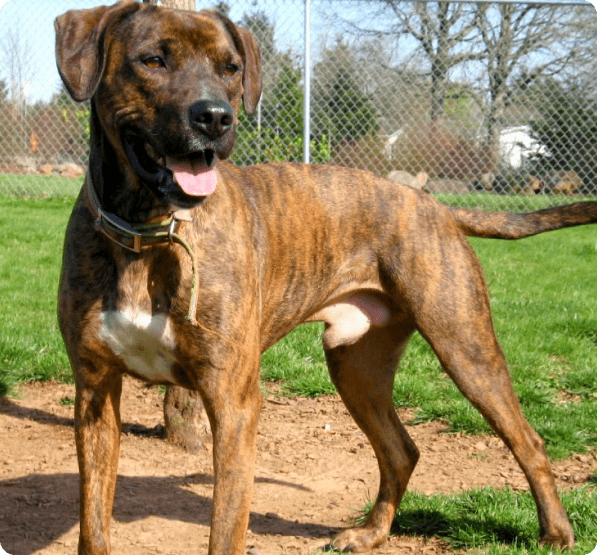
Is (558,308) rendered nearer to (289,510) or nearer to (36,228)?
(289,510)

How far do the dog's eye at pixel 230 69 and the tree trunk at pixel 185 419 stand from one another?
1721 mm

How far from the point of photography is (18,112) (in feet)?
36.8

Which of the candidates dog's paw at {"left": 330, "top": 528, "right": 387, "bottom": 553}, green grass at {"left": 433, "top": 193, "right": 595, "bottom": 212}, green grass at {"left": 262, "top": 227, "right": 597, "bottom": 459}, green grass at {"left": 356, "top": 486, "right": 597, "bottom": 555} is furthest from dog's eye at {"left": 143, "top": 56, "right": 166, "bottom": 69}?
green grass at {"left": 433, "top": 193, "right": 595, "bottom": 212}

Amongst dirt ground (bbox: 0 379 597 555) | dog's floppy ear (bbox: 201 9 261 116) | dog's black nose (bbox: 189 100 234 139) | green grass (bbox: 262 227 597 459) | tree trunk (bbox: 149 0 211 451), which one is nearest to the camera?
dog's black nose (bbox: 189 100 234 139)

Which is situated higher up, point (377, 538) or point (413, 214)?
point (413, 214)

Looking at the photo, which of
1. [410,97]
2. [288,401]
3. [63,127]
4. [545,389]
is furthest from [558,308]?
[63,127]

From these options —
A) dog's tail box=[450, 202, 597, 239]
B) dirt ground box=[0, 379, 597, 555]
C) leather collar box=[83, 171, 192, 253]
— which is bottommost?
dirt ground box=[0, 379, 597, 555]

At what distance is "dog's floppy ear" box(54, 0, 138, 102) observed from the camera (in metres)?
2.83

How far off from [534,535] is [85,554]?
185 centimetres

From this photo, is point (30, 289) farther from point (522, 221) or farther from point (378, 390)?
point (522, 221)

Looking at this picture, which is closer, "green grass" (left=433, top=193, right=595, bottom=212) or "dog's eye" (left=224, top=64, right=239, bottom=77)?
"dog's eye" (left=224, top=64, right=239, bottom=77)

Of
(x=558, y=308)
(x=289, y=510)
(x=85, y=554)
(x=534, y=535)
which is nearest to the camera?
(x=85, y=554)

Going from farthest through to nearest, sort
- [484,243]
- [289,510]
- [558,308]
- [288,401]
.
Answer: [484,243] → [558,308] → [288,401] → [289,510]

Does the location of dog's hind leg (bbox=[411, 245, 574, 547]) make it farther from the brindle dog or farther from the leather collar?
the leather collar
